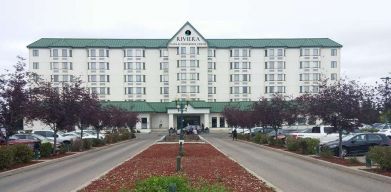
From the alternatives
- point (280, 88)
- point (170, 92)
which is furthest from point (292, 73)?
point (170, 92)

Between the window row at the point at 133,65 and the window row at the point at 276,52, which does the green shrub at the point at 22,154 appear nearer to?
the window row at the point at 133,65

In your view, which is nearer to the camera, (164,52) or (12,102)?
(12,102)

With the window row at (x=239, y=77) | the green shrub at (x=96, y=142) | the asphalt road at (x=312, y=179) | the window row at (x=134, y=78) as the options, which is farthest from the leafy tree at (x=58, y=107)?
the window row at (x=239, y=77)

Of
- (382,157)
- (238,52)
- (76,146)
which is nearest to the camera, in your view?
(382,157)

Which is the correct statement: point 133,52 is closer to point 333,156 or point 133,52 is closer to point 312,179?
point 333,156

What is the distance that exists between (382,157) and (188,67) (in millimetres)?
82757

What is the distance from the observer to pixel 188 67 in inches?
3925

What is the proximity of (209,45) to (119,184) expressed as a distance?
86834mm

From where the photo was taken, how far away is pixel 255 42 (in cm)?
10350

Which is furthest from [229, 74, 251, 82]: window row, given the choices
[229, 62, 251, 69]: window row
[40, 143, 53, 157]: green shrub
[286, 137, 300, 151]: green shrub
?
[40, 143, 53, 157]: green shrub

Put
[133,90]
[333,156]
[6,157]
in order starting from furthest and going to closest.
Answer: [133,90], [333,156], [6,157]

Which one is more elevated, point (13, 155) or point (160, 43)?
point (160, 43)

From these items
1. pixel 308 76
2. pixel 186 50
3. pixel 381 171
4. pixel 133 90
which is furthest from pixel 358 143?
pixel 133 90

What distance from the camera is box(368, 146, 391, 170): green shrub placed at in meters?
17.4
